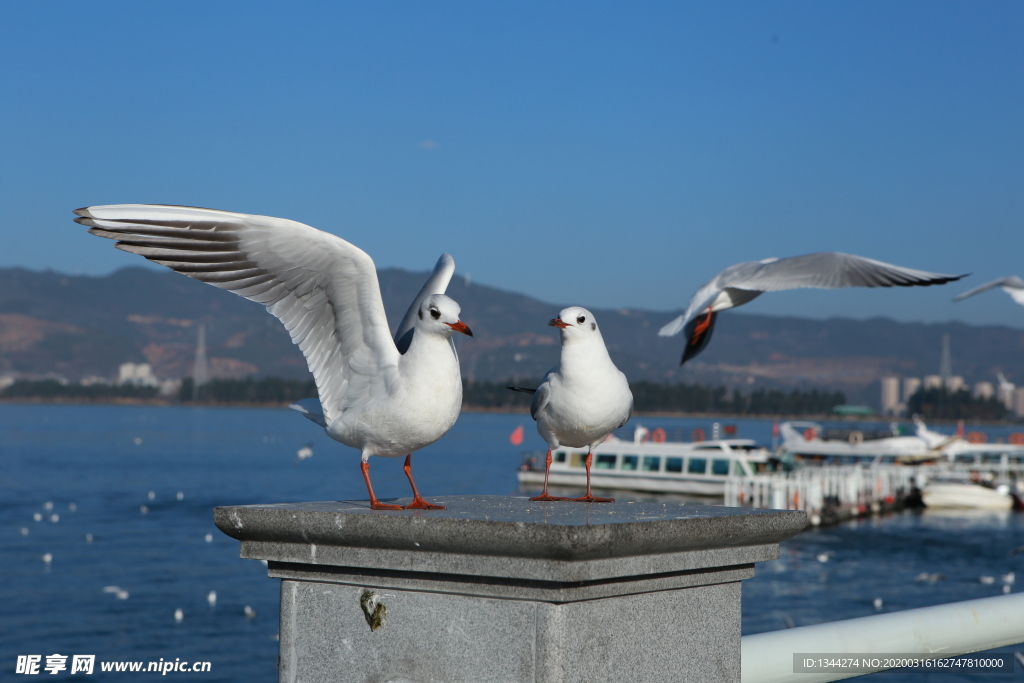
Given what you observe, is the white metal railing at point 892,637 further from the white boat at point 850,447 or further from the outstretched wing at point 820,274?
the white boat at point 850,447

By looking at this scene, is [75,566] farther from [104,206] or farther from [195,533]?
[104,206]

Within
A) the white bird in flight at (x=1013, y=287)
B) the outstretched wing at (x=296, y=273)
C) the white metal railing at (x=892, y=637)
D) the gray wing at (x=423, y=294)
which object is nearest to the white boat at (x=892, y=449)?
the white bird in flight at (x=1013, y=287)

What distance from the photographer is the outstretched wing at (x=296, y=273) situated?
2.87 m

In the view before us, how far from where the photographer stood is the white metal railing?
3119mm

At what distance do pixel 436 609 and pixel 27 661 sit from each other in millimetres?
22394

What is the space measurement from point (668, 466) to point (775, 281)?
51864 mm

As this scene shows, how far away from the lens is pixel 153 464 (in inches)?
3706

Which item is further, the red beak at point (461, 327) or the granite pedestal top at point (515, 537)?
the red beak at point (461, 327)

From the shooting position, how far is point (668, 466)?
55594 mm

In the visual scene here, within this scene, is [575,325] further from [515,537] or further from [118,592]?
[118,592]

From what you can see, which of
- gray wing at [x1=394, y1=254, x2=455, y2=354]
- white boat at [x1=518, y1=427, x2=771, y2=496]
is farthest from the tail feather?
white boat at [x1=518, y1=427, x2=771, y2=496]

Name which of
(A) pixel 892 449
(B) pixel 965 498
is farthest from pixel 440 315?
(A) pixel 892 449

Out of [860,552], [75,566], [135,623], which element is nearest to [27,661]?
[135,623]

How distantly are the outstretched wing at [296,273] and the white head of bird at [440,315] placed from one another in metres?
0.19
